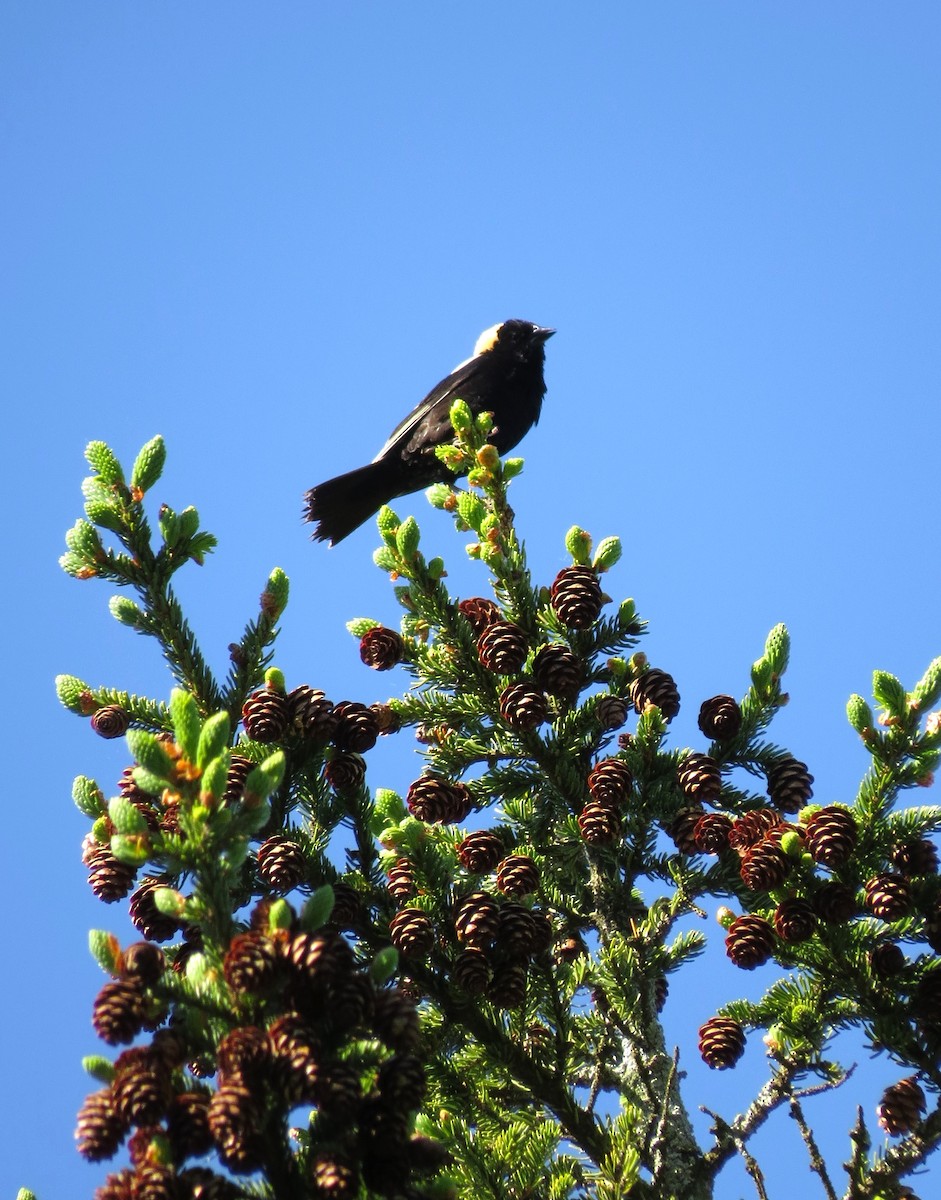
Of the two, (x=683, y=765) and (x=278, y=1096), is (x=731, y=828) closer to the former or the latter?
(x=683, y=765)

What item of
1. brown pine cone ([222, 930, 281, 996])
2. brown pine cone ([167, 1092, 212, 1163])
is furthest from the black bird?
brown pine cone ([167, 1092, 212, 1163])

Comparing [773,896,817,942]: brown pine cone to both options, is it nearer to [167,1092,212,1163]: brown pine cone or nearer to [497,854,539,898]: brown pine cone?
[497,854,539,898]: brown pine cone

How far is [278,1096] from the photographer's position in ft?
4.55

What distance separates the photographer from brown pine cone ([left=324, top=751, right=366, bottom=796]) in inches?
95.8

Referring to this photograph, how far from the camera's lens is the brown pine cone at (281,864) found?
215 cm

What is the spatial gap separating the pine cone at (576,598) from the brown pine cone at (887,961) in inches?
35.2

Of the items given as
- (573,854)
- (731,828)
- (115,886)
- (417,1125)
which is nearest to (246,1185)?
(417,1125)

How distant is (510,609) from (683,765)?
1.89 feet

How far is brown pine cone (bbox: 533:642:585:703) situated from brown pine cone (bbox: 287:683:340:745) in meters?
0.49

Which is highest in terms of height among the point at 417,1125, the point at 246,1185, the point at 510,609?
the point at 510,609

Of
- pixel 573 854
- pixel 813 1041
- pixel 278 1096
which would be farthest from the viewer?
pixel 573 854

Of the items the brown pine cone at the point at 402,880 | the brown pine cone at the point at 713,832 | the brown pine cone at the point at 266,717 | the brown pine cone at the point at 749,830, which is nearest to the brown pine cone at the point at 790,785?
the brown pine cone at the point at 749,830

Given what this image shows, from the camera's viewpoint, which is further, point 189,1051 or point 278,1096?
point 189,1051

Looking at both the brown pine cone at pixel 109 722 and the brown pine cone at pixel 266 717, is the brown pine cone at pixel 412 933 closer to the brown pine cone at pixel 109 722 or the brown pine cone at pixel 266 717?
the brown pine cone at pixel 266 717
